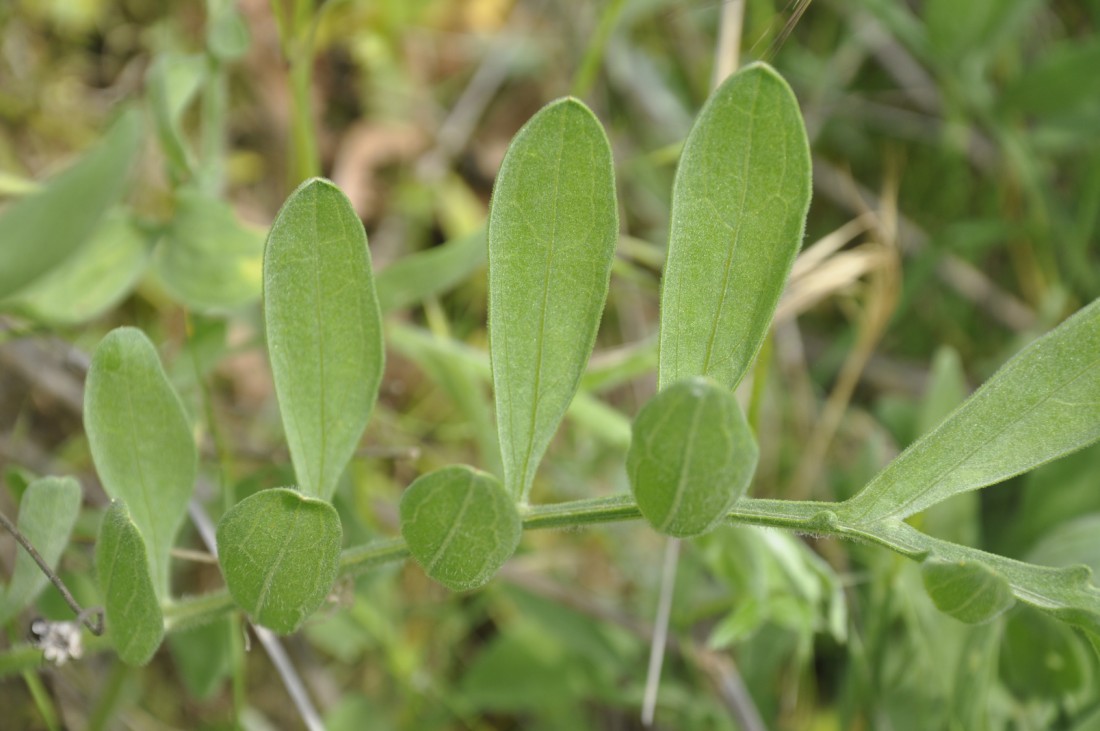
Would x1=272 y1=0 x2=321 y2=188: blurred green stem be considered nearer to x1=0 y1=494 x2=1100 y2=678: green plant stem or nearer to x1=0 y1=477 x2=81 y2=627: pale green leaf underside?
x1=0 y1=477 x2=81 y2=627: pale green leaf underside

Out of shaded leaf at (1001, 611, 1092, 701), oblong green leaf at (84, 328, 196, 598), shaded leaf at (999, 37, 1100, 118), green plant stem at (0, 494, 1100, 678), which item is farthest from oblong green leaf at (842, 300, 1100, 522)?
shaded leaf at (999, 37, 1100, 118)

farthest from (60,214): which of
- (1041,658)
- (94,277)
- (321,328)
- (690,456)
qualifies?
(1041,658)

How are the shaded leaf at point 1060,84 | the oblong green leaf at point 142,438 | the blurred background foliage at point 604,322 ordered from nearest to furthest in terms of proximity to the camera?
the oblong green leaf at point 142,438
the blurred background foliage at point 604,322
the shaded leaf at point 1060,84

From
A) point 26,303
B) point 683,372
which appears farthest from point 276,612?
point 26,303

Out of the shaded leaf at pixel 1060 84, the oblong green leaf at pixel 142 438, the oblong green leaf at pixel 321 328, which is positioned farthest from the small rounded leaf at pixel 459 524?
the shaded leaf at pixel 1060 84

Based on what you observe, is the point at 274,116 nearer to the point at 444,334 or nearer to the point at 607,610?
the point at 444,334

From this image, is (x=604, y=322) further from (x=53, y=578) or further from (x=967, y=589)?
(x=967, y=589)

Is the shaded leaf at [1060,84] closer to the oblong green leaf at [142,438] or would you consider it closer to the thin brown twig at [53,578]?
the oblong green leaf at [142,438]
